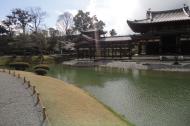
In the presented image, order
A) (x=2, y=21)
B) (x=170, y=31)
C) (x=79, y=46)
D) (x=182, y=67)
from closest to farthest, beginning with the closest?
(x=182, y=67) → (x=170, y=31) → (x=79, y=46) → (x=2, y=21)

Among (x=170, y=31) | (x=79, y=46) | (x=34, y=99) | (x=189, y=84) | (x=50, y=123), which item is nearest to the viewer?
(x=50, y=123)

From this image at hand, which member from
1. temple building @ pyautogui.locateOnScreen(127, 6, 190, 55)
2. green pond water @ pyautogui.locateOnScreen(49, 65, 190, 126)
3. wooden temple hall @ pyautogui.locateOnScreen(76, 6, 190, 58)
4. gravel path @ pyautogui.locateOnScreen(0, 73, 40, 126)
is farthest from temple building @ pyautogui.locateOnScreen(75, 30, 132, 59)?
gravel path @ pyautogui.locateOnScreen(0, 73, 40, 126)

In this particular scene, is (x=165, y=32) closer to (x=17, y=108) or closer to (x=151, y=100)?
(x=151, y=100)

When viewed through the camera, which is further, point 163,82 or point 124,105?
point 163,82

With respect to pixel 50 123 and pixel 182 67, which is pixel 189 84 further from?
pixel 50 123

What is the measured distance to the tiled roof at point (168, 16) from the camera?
60.1 meters

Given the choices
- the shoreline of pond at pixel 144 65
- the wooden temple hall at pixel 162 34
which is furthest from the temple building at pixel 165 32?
the shoreline of pond at pixel 144 65

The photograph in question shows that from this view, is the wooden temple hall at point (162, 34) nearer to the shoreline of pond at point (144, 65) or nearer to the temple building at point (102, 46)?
the temple building at point (102, 46)

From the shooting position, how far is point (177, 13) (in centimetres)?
6244

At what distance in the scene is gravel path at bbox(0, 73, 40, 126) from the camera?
50.6 ft

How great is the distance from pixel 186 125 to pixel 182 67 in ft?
105

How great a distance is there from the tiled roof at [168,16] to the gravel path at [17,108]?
4208 centimetres

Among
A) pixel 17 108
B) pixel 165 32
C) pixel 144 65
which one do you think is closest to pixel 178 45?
pixel 165 32

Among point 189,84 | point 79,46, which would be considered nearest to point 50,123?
point 189,84
